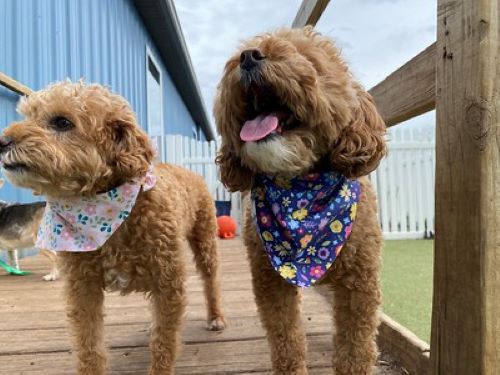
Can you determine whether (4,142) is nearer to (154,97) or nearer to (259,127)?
(259,127)

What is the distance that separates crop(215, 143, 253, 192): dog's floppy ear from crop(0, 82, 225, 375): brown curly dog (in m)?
0.32

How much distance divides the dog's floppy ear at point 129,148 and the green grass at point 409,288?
75.0 inches

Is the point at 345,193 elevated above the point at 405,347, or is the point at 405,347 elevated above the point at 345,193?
the point at 345,193

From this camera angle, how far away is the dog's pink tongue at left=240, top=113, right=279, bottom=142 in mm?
1759

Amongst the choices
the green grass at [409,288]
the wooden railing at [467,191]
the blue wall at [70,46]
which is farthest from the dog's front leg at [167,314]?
the blue wall at [70,46]

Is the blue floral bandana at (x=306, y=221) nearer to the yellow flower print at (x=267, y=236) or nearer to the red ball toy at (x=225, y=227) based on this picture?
the yellow flower print at (x=267, y=236)

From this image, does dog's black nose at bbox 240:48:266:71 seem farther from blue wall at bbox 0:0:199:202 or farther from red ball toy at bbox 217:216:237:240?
red ball toy at bbox 217:216:237:240

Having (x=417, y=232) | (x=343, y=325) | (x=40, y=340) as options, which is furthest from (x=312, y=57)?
(x=417, y=232)

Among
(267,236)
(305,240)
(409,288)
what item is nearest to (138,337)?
(267,236)

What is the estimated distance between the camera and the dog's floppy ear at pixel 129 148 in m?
2.03

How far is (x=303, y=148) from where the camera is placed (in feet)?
5.86

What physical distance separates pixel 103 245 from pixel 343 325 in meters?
1.10

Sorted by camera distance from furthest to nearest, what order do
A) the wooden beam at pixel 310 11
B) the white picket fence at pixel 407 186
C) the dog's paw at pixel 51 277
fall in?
the white picket fence at pixel 407 186 < the dog's paw at pixel 51 277 < the wooden beam at pixel 310 11

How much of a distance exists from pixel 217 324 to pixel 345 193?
4.64 ft
